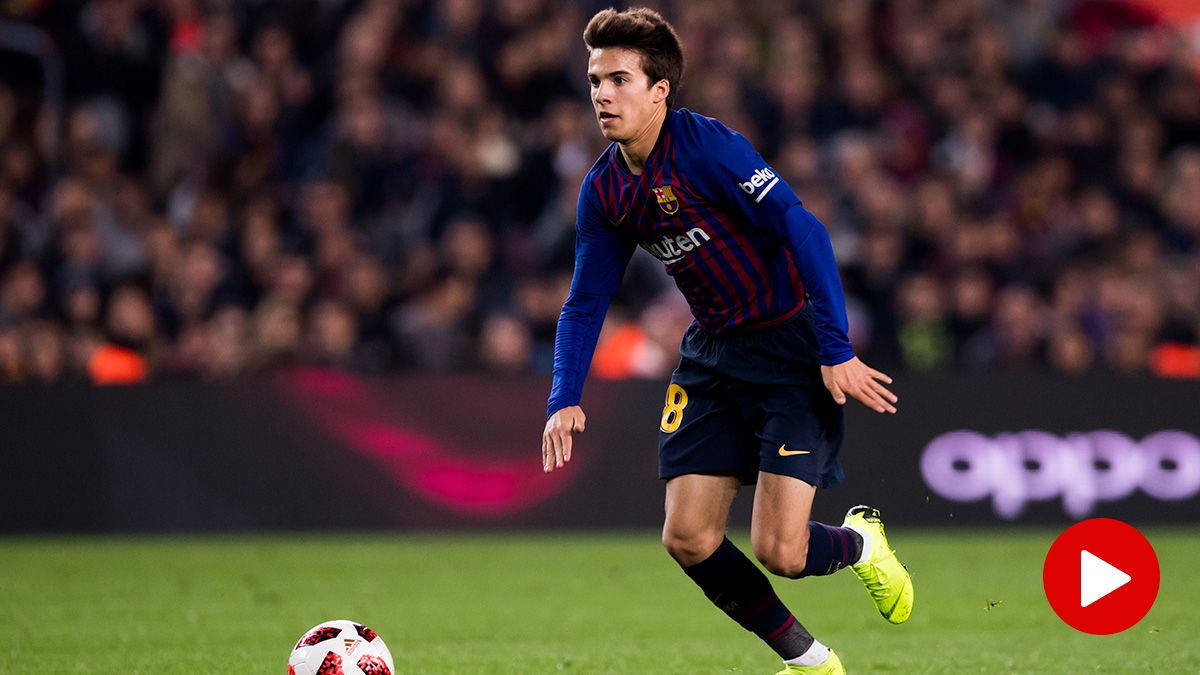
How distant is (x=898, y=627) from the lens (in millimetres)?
7793

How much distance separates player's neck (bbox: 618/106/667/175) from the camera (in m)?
5.74

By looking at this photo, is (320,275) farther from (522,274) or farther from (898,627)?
(898,627)

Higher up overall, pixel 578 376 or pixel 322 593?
pixel 578 376

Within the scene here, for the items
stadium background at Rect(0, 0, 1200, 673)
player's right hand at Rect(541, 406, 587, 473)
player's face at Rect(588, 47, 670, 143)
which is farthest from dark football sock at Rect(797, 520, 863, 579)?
stadium background at Rect(0, 0, 1200, 673)

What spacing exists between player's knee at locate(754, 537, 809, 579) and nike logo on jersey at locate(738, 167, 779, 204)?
3.73 ft

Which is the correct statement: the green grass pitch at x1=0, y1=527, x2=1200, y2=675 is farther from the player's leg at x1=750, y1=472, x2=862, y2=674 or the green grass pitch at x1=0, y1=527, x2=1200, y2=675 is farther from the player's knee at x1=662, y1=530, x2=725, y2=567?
the player's knee at x1=662, y1=530, x2=725, y2=567

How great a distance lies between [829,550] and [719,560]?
0.39m

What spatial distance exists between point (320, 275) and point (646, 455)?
2.92 metres

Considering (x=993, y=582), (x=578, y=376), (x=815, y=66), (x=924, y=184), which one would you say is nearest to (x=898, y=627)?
(x=993, y=582)

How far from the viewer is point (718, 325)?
5.93 m

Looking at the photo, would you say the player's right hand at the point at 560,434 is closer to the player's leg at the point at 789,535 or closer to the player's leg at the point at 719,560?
the player's leg at the point at 719,560

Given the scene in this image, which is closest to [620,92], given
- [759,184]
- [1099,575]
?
[759,184]

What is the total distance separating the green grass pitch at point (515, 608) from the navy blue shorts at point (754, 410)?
1005mm

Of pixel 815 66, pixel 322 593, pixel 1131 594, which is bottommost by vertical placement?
pixel 322 593
